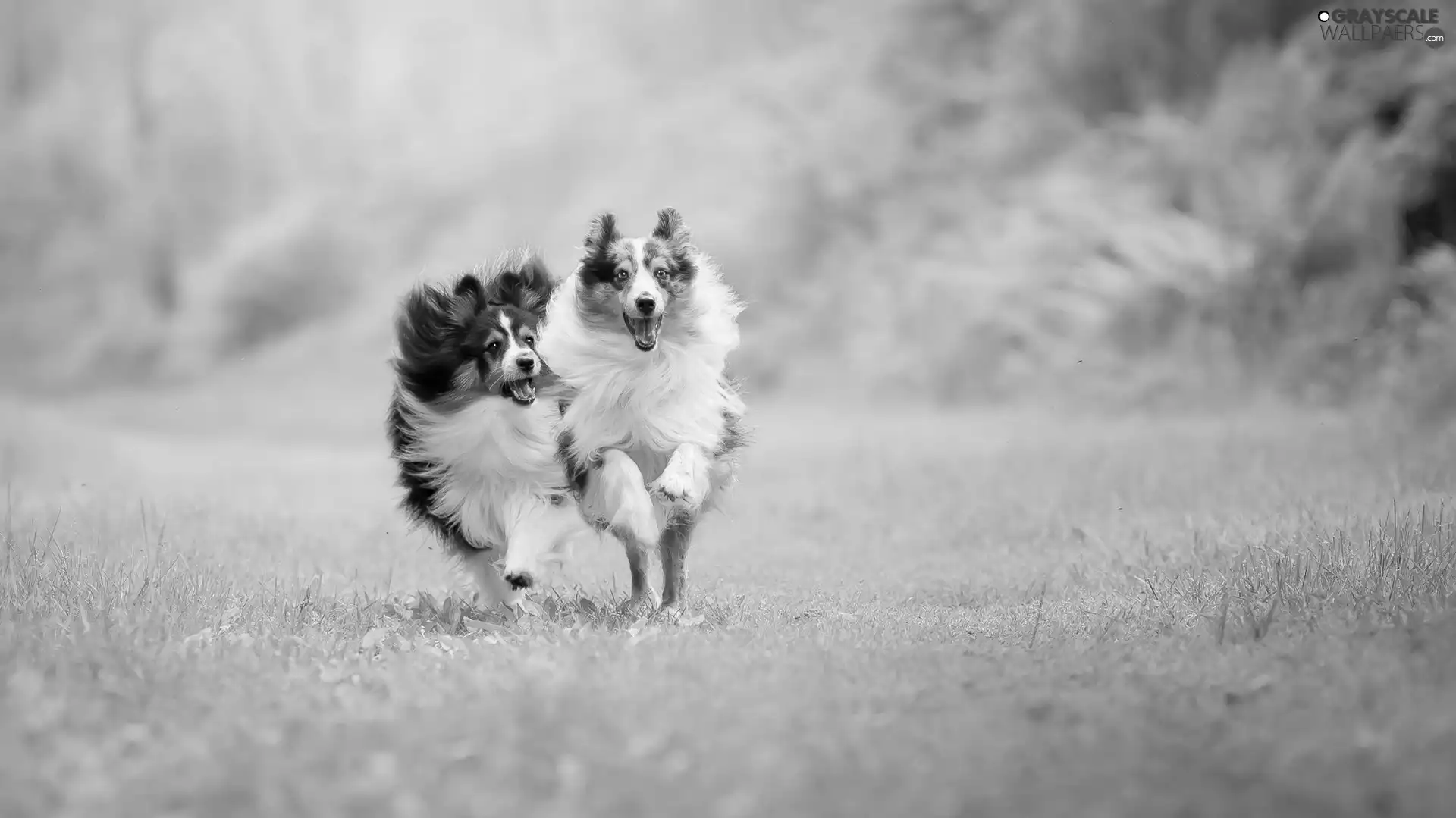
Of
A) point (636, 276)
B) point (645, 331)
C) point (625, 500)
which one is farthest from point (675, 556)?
point (636, 276)

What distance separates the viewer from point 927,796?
349cm

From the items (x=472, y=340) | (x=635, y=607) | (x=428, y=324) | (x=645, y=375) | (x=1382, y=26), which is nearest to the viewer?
(x=645, y=375)

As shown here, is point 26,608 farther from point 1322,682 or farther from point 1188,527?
point 1188,527

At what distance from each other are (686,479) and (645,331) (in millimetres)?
779

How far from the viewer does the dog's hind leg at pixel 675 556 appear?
22.2 ft

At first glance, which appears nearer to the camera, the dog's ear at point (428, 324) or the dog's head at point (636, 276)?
the dog's head at point (636, 276)

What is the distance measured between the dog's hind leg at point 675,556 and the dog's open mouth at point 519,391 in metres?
1.02

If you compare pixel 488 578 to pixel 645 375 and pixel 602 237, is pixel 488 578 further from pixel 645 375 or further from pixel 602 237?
pixel 602 237

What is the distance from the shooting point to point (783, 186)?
2898cm

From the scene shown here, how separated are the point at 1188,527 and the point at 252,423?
2154cm

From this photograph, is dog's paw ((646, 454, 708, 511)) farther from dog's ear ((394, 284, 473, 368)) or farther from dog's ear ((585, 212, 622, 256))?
dog's ear ((394, 284, 473, 368))

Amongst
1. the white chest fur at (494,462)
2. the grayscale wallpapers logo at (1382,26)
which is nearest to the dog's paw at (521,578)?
the white chest fur at (494,462)

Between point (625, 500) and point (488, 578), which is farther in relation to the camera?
point (488, 578)

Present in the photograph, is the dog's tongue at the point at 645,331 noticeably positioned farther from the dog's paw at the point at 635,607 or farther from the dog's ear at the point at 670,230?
the dog's paw at the point at 635,607
